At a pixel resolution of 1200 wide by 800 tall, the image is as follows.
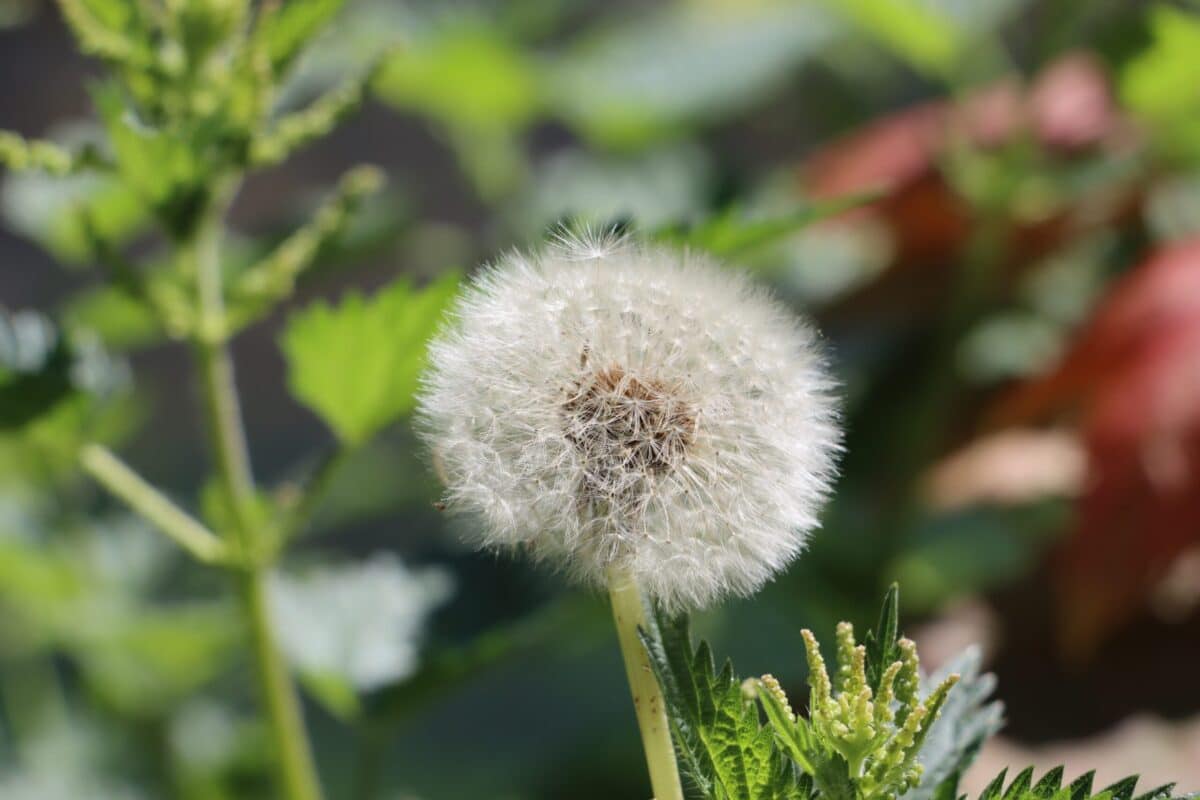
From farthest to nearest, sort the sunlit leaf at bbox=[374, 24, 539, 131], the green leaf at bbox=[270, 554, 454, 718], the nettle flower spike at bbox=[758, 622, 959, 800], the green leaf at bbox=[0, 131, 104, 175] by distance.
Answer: the sunlit leaf at bbox=[374, 24, 539, 131]
the green leaf at bbox=[270, 554, 454, 718]
the green leaf at bbox=[0, 131, 104, 175]
the nettle flower spike at bbox=[758, 622, 959, 800]

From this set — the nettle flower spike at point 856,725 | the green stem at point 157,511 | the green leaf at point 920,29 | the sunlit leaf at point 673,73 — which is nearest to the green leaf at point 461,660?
the green stem at point 157,511

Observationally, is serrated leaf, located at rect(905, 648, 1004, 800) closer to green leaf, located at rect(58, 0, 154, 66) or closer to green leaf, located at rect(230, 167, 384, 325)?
green leaf, located at rect(230, 167, 384, 325)

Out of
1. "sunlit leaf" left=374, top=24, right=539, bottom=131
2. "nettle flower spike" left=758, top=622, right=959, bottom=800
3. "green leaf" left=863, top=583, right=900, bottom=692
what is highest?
"sunlit leaf" left=374, top=24, right=539, bottom=131

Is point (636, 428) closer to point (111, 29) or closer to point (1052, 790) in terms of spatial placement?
point (1052, 790)

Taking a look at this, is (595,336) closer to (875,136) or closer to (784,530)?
(784,530)

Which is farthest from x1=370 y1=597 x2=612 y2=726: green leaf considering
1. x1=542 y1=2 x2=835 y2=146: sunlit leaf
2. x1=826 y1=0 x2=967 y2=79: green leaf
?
x1=542 y1=2 x2=835 y2=146: sunlit leaf
